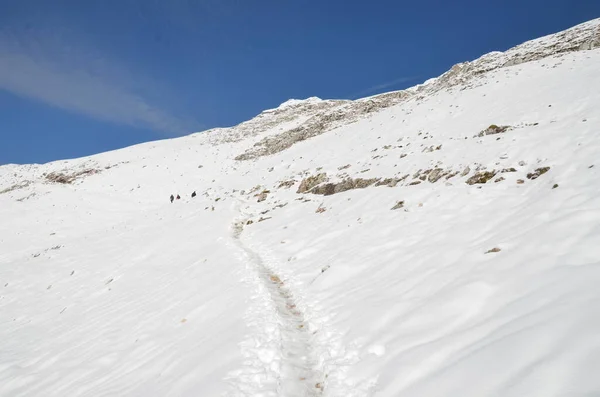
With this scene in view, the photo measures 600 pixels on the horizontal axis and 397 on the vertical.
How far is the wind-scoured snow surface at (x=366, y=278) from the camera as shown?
224 inches

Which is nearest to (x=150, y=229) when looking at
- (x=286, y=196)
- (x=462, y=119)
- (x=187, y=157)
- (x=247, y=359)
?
(x=286, y=196)

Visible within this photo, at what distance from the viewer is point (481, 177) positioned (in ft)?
45.3

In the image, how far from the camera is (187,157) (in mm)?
53688

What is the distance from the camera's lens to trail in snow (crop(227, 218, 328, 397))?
6.37 metres

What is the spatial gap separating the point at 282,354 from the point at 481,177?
10573 mm

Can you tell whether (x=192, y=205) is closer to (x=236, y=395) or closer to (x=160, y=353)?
(x=160, y=353)

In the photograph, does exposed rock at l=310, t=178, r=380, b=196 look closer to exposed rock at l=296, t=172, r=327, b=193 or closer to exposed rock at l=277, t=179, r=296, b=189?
exposed rock at l=296, t=172, r=327, b=193

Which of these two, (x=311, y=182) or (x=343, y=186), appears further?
(x=311, y=182)

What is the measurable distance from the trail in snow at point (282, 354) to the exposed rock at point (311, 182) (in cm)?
1431

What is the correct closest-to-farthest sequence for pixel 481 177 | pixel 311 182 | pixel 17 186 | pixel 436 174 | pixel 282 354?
pixel 282 354 < pixel 481 177 < pixel 436 174 < pixel 311 182 < pixel 17 186

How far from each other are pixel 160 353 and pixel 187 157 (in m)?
47.9

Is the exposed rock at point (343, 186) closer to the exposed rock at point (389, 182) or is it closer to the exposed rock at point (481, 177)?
the exposed rock at point (389, 182)

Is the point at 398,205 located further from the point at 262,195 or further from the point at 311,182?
the point at 262,195

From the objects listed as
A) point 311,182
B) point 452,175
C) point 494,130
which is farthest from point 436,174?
point 311,182
